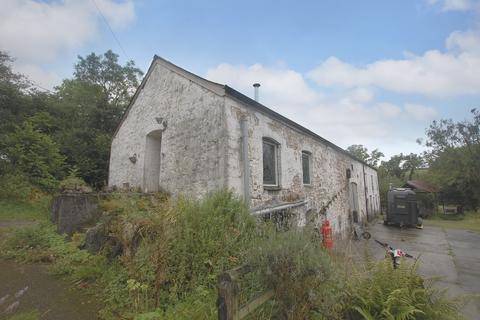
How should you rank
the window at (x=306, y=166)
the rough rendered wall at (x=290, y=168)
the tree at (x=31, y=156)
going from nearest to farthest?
the rough rendered wall at (x=290, y=168), the window at (x=306, y=166), the tree at (x=31, y=156)

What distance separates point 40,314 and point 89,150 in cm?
1183

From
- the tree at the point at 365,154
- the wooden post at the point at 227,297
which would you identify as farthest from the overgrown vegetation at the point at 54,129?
the tree at the point at 365,154

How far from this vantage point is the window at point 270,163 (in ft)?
23.6

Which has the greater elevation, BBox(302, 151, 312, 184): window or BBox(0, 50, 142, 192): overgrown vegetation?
BBox(0, 50, 142, 192): overgrown vegetation

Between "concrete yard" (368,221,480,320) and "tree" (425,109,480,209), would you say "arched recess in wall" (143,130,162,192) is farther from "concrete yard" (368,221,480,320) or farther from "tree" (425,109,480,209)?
"tree" (425,109,480,209)

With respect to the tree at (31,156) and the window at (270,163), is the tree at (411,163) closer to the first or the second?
the window at (270,163)

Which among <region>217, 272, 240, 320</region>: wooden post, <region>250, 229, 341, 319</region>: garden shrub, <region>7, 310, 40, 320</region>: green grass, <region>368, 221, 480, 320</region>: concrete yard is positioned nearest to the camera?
<region>217, 272, 240, 320</region>: wooden post

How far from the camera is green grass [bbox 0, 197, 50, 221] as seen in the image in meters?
8.23

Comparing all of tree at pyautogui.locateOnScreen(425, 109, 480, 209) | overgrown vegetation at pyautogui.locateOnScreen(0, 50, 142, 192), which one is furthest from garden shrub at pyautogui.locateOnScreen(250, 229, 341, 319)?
tree at pyautogui.locateOnScreen(425, 109, 480, 209)

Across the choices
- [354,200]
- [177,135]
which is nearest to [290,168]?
[177,135]

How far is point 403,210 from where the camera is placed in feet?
52.4

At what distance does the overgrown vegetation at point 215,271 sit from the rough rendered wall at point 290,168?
206 centimetres

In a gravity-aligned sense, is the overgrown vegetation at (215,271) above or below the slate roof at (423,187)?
below

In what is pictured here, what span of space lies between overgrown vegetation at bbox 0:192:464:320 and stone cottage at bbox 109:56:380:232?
1.22 meters
